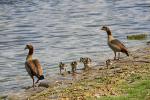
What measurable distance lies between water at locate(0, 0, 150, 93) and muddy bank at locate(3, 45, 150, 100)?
2013mm

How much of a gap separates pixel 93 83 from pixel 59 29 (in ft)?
65.8

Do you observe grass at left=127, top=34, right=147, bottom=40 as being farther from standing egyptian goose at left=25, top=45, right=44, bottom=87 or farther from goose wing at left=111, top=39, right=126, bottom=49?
standing egyptian goose at left=25, top=45, right=44, bottom=87

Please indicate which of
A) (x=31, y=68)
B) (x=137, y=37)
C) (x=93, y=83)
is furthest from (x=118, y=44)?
(x=137, y=37)

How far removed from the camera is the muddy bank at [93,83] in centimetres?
1500

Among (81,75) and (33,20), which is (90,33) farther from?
(81,75)

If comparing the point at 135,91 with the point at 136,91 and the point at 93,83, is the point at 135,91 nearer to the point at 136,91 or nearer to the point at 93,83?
the point at 136,91

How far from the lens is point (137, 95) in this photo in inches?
541

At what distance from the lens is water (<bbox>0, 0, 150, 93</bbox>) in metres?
24.5

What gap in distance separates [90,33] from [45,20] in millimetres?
8485

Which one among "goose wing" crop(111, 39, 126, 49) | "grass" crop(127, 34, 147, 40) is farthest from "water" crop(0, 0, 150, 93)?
"goose wing" crop(111, 39, 126, 49)

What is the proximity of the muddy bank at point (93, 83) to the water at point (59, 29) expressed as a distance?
2.01 m

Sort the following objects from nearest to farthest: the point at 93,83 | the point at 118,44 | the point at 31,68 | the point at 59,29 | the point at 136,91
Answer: the point at 136,91
the point at 93,83
the point at 31,68
the point at 118,44
the point at 59,29

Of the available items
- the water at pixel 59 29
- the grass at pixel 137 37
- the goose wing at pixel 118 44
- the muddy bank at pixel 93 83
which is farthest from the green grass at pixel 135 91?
the grass at pixel 137 37

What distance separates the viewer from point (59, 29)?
119ft
